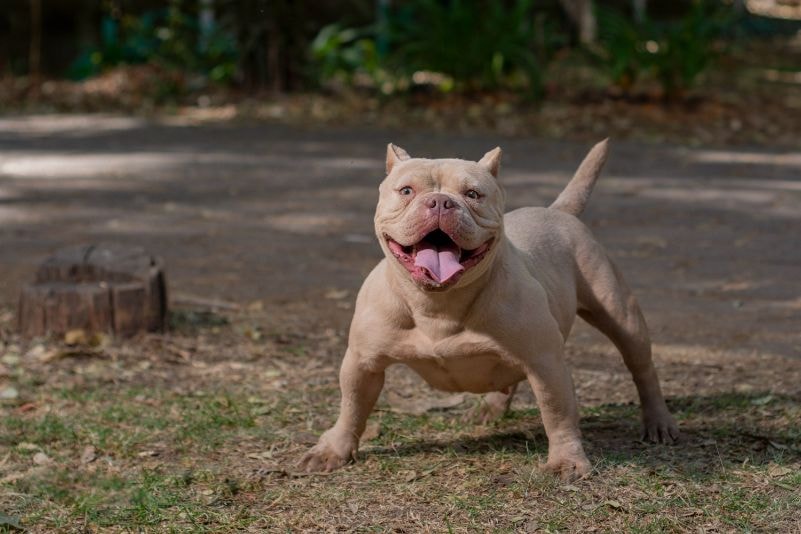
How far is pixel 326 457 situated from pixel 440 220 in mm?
1225

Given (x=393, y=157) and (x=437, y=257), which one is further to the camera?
(x=393, y=157)

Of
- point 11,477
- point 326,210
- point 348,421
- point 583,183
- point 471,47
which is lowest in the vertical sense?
point 326,210

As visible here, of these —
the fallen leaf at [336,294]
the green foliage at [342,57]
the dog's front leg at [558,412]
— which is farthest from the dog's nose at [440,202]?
the green foliage at [342,57]

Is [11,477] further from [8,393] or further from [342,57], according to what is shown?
[342,57]

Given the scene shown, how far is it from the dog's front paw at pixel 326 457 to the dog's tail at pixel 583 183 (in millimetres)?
1338

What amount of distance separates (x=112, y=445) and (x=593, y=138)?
8783 millimetres

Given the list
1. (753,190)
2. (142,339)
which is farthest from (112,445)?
(753,190)

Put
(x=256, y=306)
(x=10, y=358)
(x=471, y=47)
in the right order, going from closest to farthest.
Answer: (x=10, y=358)
(x=256, y=306)
(x=471, y=47)

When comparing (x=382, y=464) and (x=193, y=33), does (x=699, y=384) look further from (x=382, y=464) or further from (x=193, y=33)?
(x=193, y=33)

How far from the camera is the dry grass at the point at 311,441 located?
13.6 ft

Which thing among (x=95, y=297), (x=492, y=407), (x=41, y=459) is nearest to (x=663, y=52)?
(x=95, y=297)

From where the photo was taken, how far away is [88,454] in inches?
193

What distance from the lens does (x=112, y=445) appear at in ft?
16.4

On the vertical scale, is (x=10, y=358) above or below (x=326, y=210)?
above
